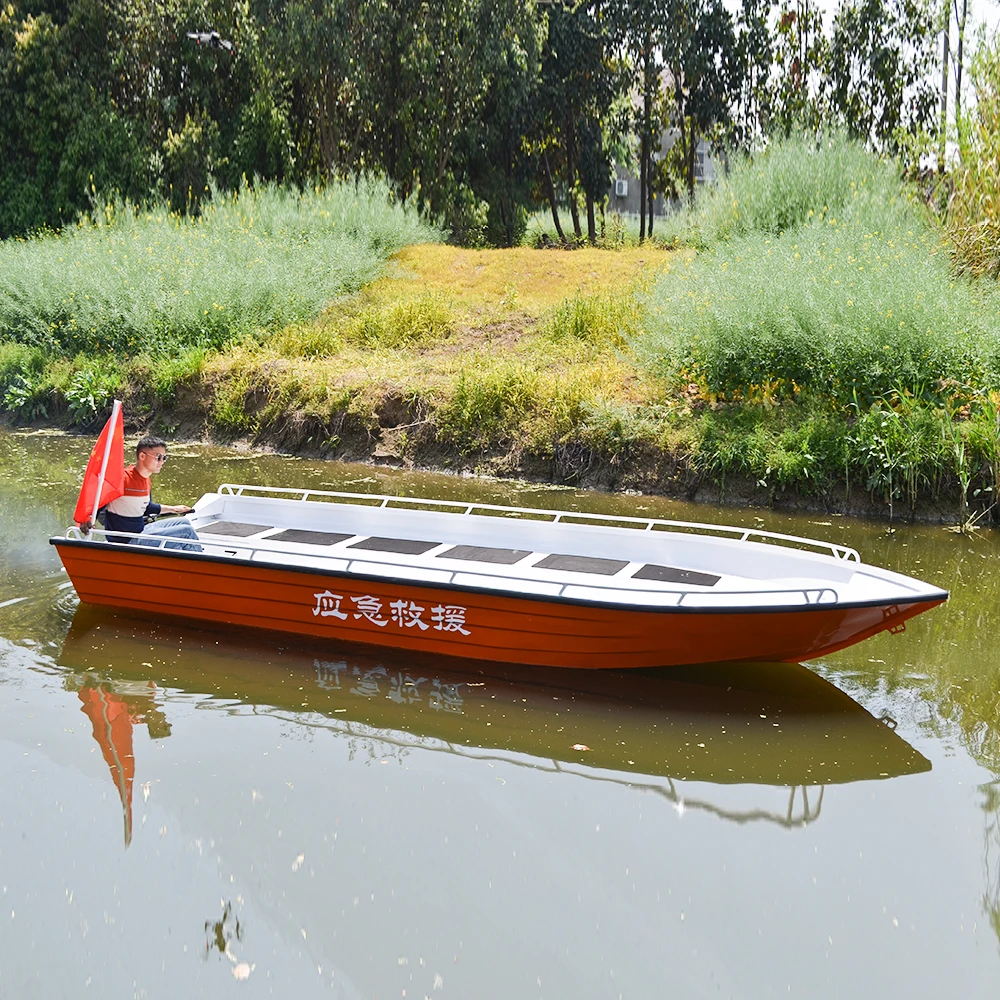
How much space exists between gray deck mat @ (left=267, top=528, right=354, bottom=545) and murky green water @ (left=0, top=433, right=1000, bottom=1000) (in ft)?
2.75

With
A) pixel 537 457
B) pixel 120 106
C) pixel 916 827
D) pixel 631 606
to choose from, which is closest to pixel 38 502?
pixel 537 457

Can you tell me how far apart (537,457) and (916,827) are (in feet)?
26.5

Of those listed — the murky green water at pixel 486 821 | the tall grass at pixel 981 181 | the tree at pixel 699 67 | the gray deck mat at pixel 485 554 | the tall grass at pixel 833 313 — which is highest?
the tree at pixel 699 67

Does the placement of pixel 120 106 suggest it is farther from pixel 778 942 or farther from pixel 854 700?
pixel 778 942

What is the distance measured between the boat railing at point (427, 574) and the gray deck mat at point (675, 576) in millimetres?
483

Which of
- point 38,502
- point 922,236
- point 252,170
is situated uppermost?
point 252,170

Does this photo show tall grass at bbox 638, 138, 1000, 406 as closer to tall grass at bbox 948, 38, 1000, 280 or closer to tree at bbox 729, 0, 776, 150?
tall grass at bbox 948, 38, 1000, 280

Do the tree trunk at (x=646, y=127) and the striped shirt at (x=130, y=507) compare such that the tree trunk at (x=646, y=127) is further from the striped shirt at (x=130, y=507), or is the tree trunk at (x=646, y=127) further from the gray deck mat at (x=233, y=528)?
the striped shirt at (x=130, y=507)

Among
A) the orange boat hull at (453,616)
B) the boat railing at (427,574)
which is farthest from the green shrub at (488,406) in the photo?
the orange boat hull at (453,616)

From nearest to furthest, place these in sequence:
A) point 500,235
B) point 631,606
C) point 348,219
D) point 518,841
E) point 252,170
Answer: point 518,841, point 631,606, point 348,219, point 252,170, point 500,235

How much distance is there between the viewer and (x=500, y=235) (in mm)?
25828

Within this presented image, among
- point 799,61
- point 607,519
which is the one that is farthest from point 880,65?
point 607,519

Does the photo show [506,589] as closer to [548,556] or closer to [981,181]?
[548,556]

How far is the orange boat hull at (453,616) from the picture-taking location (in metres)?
6.11
